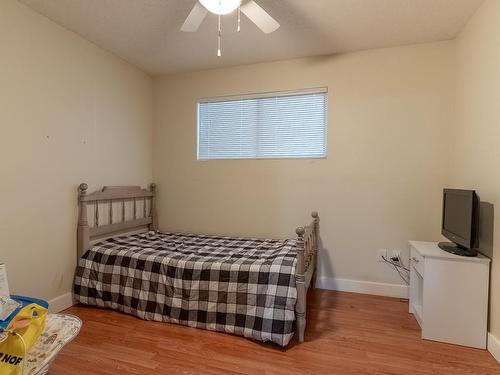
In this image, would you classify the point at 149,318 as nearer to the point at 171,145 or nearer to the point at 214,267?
the point at 214,267

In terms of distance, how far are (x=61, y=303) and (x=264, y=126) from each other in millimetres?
2631

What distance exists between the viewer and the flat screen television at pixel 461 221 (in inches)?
76.7

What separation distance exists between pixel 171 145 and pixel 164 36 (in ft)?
4.33

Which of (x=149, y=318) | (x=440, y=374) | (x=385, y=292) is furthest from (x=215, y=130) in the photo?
(x=440, y=374)

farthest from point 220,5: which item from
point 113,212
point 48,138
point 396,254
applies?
point 396,254

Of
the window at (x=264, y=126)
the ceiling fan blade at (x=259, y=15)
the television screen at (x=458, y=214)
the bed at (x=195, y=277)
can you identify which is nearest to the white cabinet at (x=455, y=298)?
the television screen at (x=458, y=214)

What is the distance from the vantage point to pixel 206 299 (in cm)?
217

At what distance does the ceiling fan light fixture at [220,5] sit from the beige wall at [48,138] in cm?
147

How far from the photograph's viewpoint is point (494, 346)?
1.84 meters

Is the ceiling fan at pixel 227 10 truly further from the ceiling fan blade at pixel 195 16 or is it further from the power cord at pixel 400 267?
the power cord at pixel 400 267

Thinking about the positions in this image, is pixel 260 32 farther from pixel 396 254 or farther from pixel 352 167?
pixel 396 254

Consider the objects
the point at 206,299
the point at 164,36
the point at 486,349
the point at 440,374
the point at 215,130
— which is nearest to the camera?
the point at 440,374

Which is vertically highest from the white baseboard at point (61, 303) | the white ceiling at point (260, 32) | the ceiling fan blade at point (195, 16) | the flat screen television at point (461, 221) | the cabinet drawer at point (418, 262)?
the white ceiling at point (260, 32)

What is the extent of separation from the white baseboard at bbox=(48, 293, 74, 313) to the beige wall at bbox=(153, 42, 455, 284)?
4.64 feet
